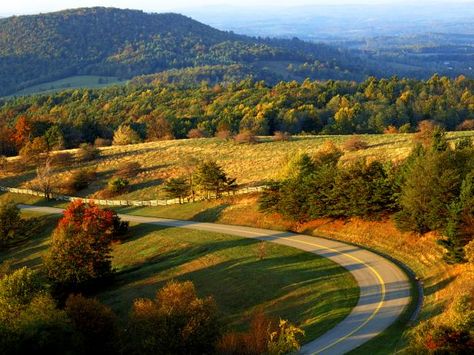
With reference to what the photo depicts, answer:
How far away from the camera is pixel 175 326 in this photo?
26547mm

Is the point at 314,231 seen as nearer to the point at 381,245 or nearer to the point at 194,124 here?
the point at 381,245

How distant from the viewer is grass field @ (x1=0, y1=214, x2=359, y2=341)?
3431 cm

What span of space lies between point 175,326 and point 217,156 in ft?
181

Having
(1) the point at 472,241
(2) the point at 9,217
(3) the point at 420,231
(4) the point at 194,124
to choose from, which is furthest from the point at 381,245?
(4) the point at 194,124

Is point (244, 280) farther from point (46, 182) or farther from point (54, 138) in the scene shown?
point (54, 138)

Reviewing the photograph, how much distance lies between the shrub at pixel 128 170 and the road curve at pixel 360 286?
26.8 meters

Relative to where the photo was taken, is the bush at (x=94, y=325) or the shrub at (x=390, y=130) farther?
the shrub at (x=390, y=130)

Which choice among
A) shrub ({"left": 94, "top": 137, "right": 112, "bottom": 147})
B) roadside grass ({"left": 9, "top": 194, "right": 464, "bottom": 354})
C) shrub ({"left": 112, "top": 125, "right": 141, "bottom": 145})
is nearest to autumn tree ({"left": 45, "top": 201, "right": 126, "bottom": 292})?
roadside grass ({"left": 9, "top": 194, "right": 464, "bottom": 354})

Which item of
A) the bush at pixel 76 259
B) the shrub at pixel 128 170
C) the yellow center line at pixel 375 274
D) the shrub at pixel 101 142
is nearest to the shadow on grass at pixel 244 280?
the yellow center line at pixel 375 274

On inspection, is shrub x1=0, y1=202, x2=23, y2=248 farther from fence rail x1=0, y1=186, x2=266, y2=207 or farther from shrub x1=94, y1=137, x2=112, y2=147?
shrub x1=94, y1=137, x2=112, y2=147

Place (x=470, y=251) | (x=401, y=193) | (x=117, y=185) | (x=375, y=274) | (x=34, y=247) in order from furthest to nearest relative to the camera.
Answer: (x=117, y=185), (x=34, y=247), (x=401, y=193), (x=375, y=274), (x=470, y=251)

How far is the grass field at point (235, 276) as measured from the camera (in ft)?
113

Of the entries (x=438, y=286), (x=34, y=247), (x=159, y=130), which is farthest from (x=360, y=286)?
(x=159, y=130)

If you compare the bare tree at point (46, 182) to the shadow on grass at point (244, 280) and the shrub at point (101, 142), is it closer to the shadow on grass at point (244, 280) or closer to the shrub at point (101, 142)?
the shrub at point (101, 142)
